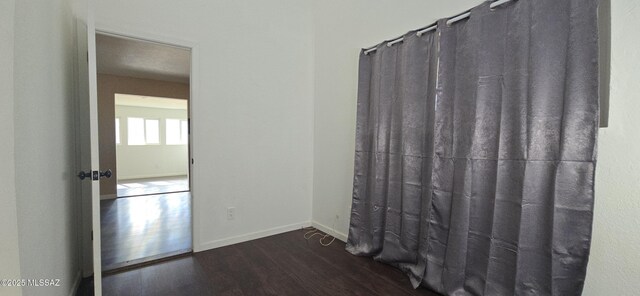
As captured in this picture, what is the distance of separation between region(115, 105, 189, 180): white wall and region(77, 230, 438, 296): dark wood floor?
6982 millimetres

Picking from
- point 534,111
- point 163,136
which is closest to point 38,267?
point 534,111

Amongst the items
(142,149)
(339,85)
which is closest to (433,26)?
(339,85)

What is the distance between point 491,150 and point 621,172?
539mm

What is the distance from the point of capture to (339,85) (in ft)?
9.32

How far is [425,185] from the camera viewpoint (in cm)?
197

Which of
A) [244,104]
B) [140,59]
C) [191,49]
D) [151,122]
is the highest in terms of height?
[140,59]

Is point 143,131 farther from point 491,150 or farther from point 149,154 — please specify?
point 491,150

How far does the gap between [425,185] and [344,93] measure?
4.33ft

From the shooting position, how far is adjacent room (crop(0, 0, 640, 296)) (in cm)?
123

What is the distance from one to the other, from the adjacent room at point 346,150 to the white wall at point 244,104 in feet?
0.06

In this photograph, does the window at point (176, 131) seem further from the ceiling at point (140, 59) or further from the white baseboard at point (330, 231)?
the white baseboard at point (330, 231)

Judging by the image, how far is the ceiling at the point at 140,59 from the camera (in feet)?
11.6

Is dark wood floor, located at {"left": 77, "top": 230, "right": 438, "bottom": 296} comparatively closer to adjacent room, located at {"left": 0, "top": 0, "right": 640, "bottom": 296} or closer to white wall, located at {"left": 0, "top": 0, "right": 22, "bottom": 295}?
adjacent room, located at {"left": 0, "top": 0, "right": 640, "bottom": 296}

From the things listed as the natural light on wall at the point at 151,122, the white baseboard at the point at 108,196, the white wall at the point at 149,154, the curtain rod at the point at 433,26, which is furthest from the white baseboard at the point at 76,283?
the white wall at the point at 149,154
